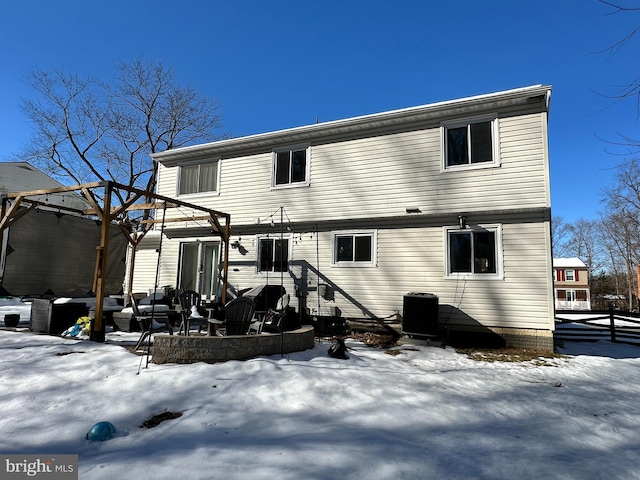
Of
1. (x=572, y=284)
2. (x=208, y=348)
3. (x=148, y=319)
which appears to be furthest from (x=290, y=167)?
(x=572, y=284)

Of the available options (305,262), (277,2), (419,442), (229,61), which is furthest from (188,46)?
(419,442)

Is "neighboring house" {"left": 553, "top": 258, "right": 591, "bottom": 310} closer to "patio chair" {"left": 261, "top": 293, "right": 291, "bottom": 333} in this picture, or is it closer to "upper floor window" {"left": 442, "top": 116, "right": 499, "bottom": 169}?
"upper floor window" {"left": 442, "top": 116, "right": 499, "bottom": 169}

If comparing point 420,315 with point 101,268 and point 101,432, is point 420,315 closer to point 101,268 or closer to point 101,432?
point 101,432

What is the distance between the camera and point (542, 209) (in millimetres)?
7805

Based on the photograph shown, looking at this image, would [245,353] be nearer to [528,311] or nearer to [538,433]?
[538,433]

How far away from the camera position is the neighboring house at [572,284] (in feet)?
119

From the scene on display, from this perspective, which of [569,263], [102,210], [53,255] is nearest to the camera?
[102,210]

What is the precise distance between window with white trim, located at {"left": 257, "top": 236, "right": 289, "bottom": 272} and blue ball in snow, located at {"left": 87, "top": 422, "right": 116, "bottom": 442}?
7.29 m

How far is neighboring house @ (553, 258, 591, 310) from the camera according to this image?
3631cm

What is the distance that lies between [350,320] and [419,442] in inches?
249

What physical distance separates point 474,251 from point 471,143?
8.92ft

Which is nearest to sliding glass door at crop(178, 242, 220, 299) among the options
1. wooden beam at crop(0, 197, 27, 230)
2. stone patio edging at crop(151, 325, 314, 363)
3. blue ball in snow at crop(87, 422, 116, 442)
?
wooden beam at crop(0, 197, 27, 230)

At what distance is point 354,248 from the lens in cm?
982

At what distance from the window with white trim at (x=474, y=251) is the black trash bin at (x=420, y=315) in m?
1.09
